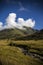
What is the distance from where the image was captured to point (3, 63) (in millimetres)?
25344

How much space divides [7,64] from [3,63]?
0.75 meters

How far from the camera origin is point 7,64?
2581 centimetres
